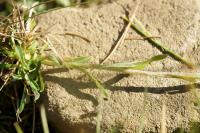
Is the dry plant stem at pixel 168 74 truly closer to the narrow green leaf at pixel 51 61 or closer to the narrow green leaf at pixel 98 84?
the narrow green leaf at pixel 98 84

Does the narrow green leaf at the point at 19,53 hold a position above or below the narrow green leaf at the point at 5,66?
above

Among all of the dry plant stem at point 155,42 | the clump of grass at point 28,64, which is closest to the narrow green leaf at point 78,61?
the clump of grass at point 28,64

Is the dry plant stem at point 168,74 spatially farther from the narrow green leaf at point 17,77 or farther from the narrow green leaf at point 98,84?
the narrow green leaf at point 17,77

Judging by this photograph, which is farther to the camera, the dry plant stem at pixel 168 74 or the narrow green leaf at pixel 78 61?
the narrow green leaf at pixel 78 61

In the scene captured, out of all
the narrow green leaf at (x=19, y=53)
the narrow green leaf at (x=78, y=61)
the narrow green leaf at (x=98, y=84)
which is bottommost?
the narrow green leaf at (x=98, y=84)

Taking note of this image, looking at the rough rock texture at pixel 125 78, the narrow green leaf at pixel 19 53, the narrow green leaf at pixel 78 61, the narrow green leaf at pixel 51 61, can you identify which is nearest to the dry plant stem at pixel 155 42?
the rough rock texture at pixel 125 78

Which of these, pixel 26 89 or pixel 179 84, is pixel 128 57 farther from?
pixel 26 89

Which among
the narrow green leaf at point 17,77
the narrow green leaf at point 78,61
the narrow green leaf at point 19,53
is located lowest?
the narrow green leaf at point 17,77

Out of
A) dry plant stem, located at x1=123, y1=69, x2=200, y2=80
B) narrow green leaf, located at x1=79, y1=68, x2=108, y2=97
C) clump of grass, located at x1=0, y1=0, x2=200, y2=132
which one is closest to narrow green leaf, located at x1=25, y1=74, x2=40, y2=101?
clump of grass, located at x1=0, y1=0, x2=200, y2=132
